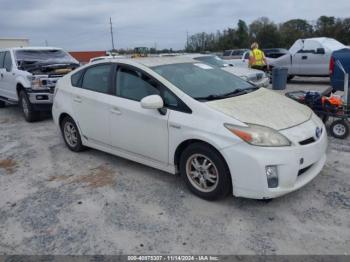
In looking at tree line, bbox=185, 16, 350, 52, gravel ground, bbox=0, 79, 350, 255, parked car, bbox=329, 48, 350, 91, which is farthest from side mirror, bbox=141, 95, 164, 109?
tree line, bbox=185, 16, 350, 52

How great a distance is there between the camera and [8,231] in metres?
3.23

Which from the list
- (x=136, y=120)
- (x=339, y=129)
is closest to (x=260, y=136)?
(x=136, y=120)

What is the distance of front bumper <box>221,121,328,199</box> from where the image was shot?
3.07 metres

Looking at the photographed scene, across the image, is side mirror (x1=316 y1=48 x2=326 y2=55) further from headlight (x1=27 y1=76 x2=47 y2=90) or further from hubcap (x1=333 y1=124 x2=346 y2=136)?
headlight (x1=27 y1=76 x2=47 y2=90)

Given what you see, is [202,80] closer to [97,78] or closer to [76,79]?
[97,78]

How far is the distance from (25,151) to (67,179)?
5.89ft

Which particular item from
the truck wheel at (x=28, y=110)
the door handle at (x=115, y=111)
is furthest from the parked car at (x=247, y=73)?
the door handle at (x=115, y=111)

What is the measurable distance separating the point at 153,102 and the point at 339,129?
3616 millimetres

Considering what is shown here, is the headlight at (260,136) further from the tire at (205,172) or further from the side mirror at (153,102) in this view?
the side mirror at (153,102)

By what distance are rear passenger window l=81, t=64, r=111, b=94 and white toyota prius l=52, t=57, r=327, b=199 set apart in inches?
0.6

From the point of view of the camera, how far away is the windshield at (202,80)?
3799 millimetres

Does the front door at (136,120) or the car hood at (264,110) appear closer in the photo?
the car hood at (264,110)

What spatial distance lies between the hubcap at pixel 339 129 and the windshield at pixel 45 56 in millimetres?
A: 6942

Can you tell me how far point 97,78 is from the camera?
15.6 ft
